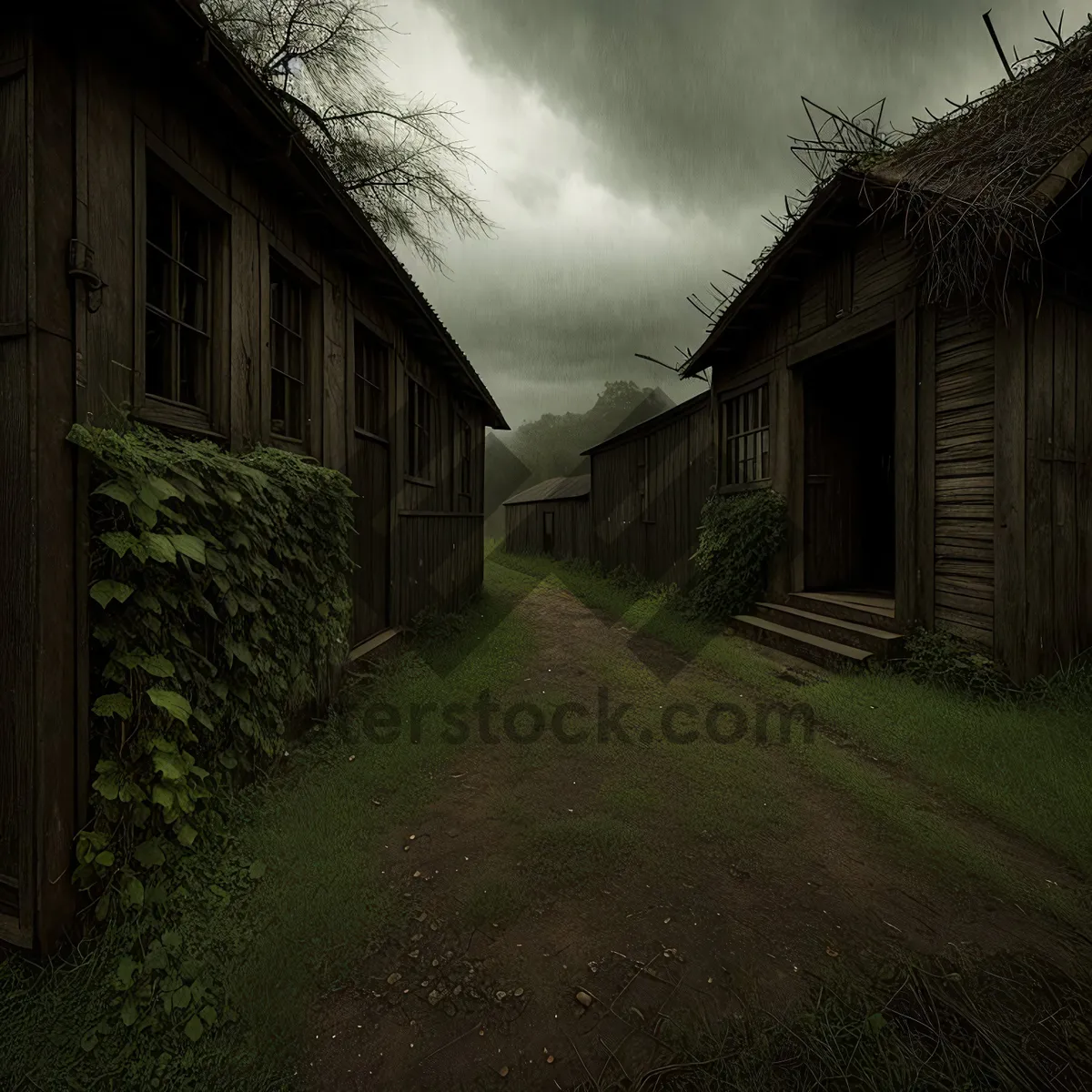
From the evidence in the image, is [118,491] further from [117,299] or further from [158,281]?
[158,281]

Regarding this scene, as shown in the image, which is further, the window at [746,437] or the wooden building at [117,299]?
the window at [746,437]

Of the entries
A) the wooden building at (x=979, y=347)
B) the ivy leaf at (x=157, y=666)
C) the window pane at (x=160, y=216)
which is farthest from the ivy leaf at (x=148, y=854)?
the wooden building at (x=979, y=347)

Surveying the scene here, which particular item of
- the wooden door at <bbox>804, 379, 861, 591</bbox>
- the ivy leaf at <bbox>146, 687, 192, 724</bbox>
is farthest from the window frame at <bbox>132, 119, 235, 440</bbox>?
the wooden door at <bbox>804, 379, 861, 591</bbox>

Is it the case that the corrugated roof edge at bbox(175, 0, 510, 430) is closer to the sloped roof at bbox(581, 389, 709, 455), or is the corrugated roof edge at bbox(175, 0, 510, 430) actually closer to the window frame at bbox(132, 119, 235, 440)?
the window frame at bbox(132, 119, 235, 440)

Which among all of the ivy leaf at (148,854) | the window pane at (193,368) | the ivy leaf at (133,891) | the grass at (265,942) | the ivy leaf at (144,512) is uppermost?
the window pane at (193,368)

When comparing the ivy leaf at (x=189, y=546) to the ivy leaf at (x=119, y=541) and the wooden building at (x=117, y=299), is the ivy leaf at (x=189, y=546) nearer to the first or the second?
the ivy leaf at (x=119, y=541)

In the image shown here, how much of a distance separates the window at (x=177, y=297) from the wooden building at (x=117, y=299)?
0.01m

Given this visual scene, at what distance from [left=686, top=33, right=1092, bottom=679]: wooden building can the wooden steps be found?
31 millimetres

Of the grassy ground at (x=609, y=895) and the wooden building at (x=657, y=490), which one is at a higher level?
the wooden building at (x=657, y=490)

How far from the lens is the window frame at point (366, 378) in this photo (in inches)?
214

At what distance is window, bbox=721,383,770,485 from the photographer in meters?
8.02

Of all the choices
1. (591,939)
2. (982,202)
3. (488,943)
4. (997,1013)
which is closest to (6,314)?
(488,943)

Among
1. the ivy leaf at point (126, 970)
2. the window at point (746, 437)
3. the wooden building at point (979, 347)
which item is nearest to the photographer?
the ivy leaf at point (126, 970)

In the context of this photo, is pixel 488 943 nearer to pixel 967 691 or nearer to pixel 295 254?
pixel 967 691
